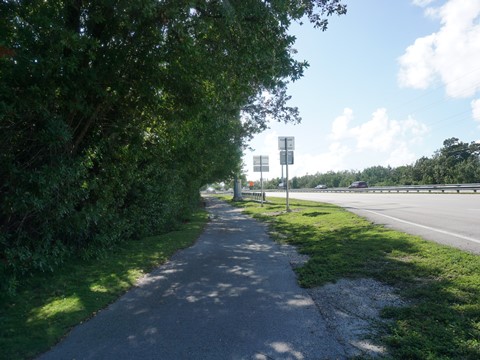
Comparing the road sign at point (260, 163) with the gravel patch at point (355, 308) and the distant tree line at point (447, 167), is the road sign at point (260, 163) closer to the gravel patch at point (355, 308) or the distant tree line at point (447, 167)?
the gravel patch at point (355, 308)

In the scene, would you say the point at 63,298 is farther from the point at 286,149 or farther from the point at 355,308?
the point at 286,149

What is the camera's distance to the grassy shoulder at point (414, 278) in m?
3.69

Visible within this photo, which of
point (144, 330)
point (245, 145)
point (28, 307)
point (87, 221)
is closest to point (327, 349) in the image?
point (144, 330)

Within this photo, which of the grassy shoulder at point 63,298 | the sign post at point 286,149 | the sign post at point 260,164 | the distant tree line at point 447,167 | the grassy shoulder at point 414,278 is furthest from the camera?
the distant tree line at point 447,167

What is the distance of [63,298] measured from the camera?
19.7 ft

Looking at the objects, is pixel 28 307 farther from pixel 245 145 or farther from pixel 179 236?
pixel 245 145

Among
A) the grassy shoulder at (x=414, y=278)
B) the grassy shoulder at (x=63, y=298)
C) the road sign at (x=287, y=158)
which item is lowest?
the grassy shoulder at (x=63, y=298)

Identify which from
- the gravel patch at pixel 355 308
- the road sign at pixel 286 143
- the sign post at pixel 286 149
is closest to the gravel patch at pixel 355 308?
the gravel patch at pixel 355 308

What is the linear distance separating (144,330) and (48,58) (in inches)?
154

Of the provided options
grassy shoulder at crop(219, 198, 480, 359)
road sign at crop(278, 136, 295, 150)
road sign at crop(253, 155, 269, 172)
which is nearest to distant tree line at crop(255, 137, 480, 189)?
road sign at crop(253, 155, 269, 172)

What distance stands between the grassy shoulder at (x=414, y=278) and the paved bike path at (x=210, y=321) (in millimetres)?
724

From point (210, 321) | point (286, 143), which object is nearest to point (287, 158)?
point (286, 143)

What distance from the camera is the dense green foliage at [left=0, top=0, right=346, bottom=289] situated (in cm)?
533

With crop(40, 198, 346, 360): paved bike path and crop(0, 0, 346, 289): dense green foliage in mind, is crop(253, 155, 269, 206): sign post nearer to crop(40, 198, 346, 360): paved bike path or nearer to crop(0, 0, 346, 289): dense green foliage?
crop(0, 0, 346, 289): dense green foliage
